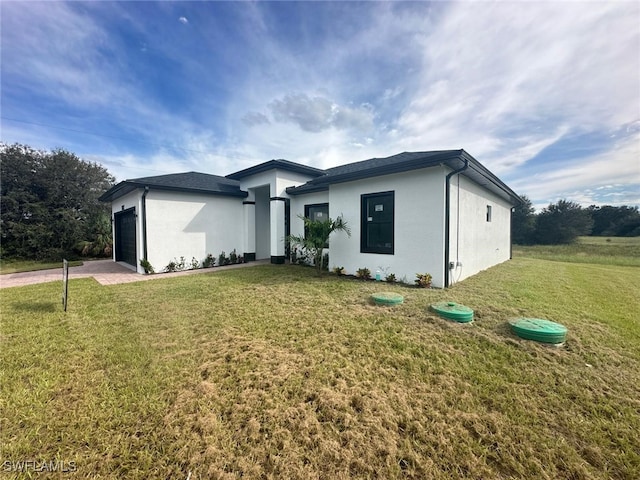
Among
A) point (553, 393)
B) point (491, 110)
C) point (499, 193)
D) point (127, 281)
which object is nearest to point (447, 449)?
point (553, 393)

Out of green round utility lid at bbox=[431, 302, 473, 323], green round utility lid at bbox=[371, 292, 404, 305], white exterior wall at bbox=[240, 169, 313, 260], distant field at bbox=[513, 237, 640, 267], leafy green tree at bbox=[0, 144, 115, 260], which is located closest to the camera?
green round utility lid at bbox=[431, 302, 473, 323]

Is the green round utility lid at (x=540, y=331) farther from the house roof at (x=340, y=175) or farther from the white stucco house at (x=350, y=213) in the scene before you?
the house roof at (x=340, y=175)

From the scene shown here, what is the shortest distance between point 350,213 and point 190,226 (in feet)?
21.6

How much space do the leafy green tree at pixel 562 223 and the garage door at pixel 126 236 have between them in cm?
3786

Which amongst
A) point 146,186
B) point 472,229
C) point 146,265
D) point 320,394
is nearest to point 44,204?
point 146,186

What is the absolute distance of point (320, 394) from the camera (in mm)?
2389

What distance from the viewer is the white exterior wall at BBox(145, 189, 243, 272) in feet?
30.3

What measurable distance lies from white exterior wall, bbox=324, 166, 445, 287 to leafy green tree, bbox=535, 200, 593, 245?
31.7m

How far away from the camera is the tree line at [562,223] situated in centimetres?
2777

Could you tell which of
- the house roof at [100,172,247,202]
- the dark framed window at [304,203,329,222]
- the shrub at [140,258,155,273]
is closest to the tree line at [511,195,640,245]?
the dark framed window at [304,203,329,222]

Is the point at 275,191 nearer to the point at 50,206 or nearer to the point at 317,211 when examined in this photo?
the point at 317,211

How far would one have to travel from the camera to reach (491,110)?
348 inches

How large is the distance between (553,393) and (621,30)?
823 cm

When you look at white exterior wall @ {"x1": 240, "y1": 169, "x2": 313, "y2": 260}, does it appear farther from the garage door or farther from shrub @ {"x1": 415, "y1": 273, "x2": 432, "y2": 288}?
shrub @ {"x1": 415, "y1": 273, "x2": 432, "y2": 288}
